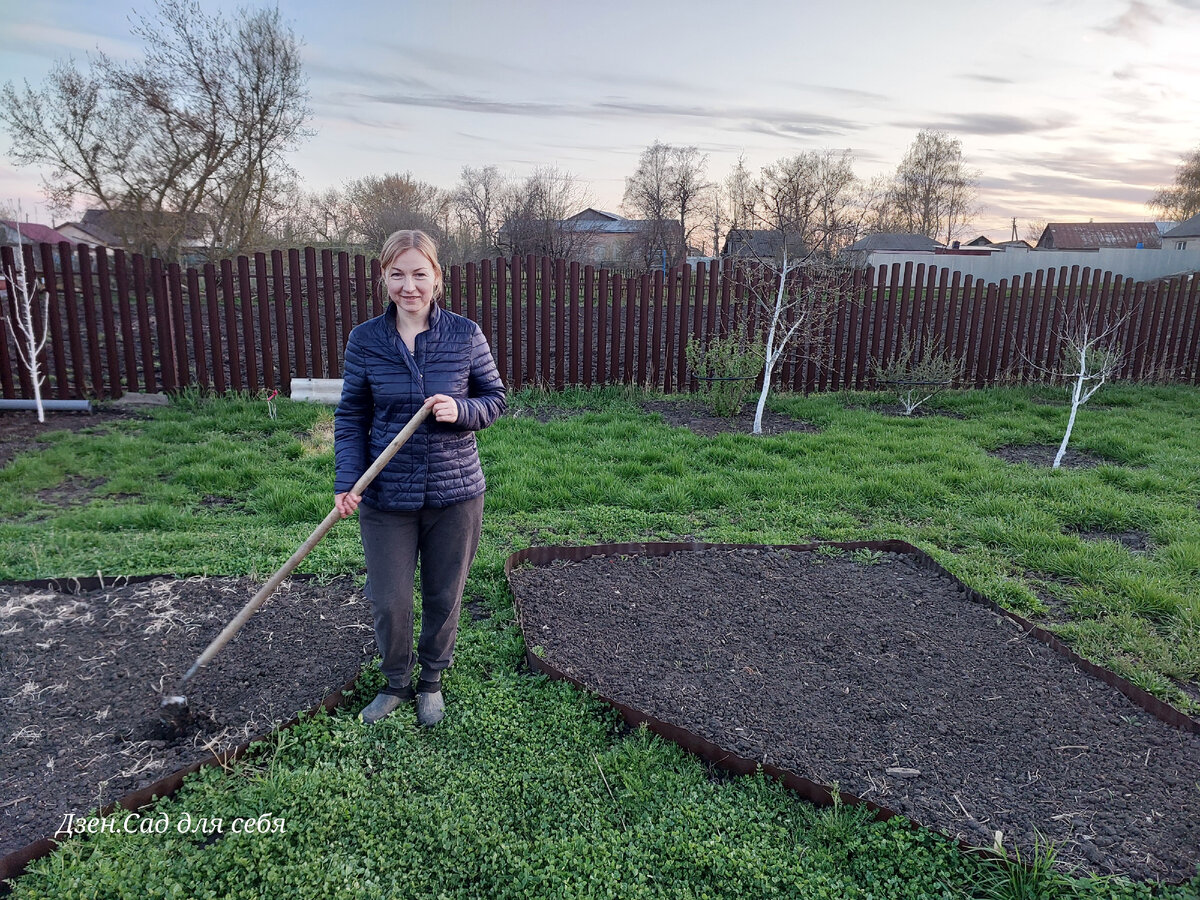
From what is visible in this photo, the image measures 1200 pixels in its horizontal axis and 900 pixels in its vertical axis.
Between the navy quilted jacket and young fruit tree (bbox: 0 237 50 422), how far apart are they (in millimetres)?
6757

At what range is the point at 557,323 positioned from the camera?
9258 millimetres

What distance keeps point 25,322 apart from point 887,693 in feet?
33.4

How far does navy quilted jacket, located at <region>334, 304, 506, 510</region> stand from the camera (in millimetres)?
2705

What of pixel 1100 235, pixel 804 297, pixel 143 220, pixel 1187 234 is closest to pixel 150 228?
pixel 143 220

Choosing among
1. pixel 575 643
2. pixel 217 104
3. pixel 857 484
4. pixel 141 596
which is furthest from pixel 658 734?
pixel 217 104

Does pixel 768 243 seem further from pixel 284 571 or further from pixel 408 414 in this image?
pixel 284 571

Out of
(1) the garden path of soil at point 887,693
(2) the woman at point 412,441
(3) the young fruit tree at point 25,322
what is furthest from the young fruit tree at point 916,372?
(3) the young fruit tree at point 25,322

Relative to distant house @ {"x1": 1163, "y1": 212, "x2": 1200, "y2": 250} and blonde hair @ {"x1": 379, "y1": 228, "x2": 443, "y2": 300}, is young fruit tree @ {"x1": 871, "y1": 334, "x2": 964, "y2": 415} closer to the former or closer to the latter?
blonde hair @ {"x1": 379, "y1": 228, "x2": 443, "y2": 300}

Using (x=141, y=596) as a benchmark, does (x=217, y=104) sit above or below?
above

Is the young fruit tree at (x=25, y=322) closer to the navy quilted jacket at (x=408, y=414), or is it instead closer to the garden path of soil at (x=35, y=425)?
the garden path of soil at (x=35, y=425)

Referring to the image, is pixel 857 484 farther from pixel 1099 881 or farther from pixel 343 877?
pixel 343 877

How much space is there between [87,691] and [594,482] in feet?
11.6

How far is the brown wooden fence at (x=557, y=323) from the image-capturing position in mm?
8625

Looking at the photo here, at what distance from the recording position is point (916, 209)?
2206 inches
